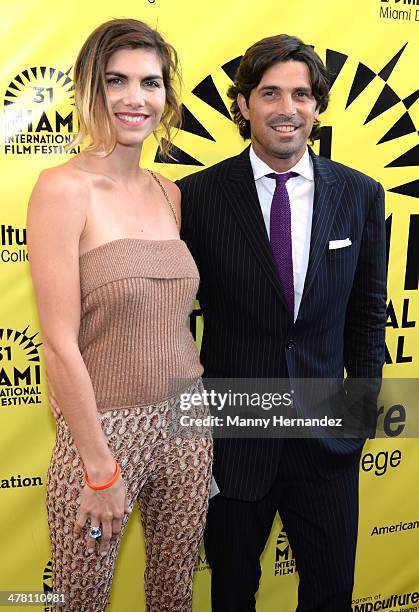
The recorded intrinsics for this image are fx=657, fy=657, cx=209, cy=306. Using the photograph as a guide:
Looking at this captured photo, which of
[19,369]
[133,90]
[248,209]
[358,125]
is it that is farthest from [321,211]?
[19,369]

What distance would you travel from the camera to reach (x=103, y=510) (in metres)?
1.44

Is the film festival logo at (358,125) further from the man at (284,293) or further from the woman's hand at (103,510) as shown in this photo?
the woman's hand at (103,510)

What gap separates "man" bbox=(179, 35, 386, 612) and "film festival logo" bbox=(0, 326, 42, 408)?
65 cm

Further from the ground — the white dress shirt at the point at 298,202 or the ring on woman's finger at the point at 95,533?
the white dress shirt at the point at 298,202

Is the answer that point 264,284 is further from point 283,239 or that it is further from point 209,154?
point 209,154

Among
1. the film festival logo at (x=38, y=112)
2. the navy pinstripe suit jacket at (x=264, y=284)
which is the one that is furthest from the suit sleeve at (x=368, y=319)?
the film festival logo at (x=38, y=112)

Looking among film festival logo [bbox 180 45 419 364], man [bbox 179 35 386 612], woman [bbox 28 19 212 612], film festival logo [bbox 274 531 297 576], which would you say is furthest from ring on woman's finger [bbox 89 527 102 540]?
film festival logo [bbox 274 531 297 576]

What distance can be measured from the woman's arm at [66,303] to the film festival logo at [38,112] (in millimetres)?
669

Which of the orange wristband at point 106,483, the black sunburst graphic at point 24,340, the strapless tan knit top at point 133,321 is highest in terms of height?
the strapless tan knit top at point 133,321

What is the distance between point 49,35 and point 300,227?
95 cm

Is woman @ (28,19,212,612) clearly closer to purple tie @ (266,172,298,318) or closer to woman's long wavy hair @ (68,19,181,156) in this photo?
woman's long wavy hair @ (68,19,181,156)

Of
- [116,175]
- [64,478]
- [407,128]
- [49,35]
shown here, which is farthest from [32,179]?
[407,128]

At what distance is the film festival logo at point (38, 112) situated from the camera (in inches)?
77.1

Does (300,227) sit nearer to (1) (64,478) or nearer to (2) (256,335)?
(2) (256,335)
